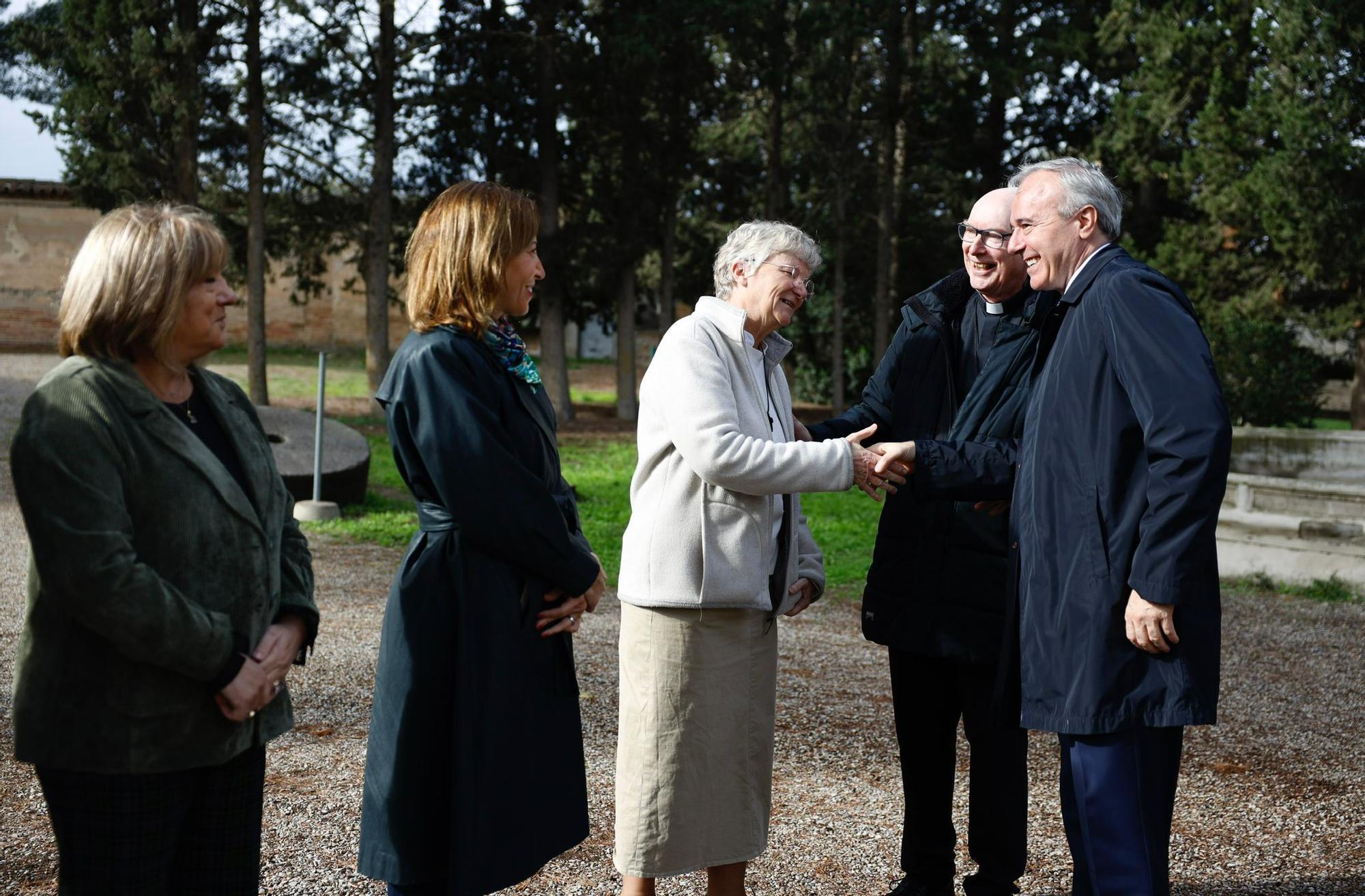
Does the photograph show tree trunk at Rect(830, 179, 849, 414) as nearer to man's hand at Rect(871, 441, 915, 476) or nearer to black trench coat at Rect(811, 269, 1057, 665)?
black trench coat at Rect(811, 269, 1057, 665)

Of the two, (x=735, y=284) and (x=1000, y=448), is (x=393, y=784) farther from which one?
(x=1000, y=448)

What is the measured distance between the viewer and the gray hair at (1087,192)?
2824mm

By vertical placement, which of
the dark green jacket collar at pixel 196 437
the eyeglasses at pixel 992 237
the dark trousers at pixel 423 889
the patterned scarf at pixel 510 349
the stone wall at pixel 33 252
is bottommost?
the dark trousers at pixel 423 889

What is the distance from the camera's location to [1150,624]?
8.19ft

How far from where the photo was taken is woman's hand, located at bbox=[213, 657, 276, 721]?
6.99 ft

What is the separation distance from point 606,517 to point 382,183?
8.62 m

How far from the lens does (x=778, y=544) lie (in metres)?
3.12

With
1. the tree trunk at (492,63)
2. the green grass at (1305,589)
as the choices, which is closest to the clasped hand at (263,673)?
the green grass at (1305,589)

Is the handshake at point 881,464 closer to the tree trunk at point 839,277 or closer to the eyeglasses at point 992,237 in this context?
the eyeglasses at point 992,237

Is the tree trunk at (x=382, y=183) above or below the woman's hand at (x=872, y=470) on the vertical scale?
above

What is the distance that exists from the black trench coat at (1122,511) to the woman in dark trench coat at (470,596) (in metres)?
1.02

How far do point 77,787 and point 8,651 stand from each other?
4.33m

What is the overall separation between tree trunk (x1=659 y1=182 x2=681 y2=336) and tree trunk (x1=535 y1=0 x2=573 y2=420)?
71.7 inches

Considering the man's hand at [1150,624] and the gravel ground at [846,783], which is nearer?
the man's hand at [1150,624]
